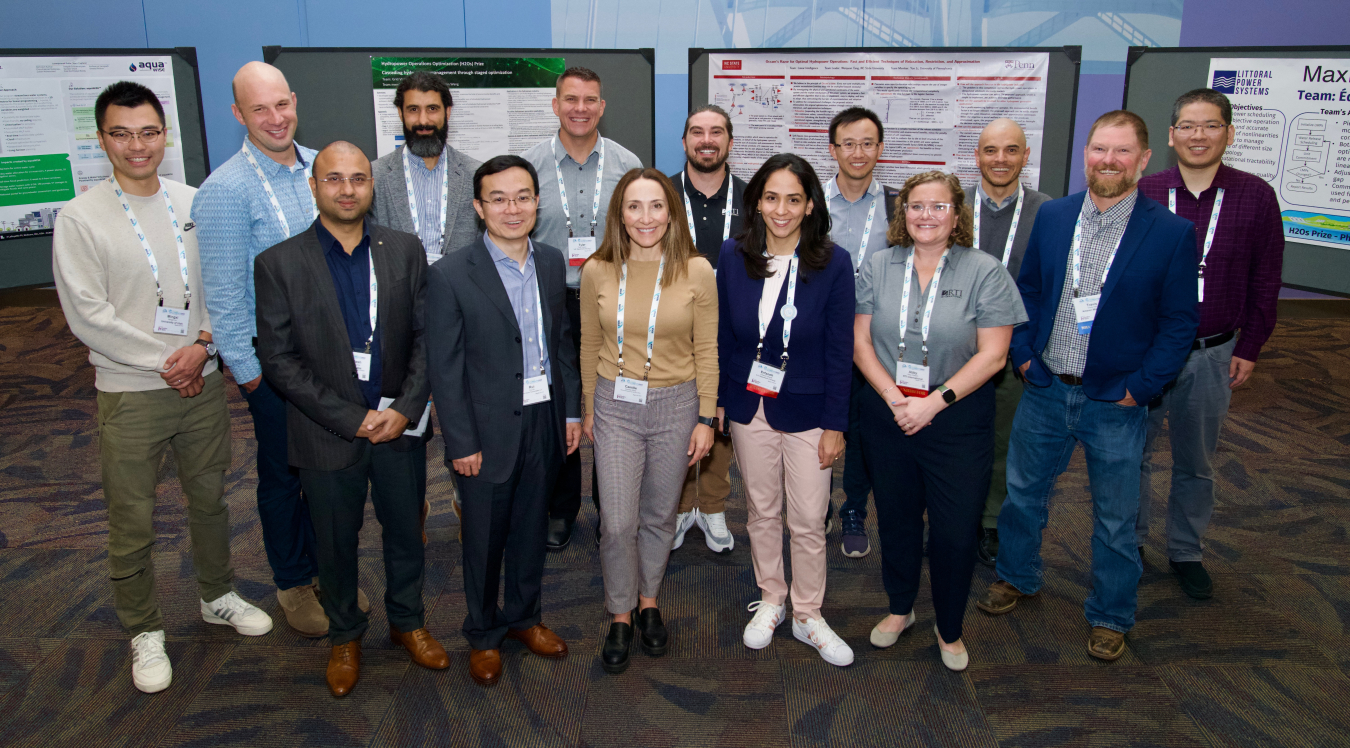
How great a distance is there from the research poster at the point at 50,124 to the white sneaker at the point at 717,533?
468cm

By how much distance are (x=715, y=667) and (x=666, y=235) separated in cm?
147

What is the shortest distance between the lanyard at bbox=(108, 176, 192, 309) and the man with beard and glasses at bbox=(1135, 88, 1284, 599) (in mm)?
3338

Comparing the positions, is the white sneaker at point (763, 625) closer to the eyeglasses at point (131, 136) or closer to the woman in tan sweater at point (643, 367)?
the woman in tan sweater at point (643, 367)

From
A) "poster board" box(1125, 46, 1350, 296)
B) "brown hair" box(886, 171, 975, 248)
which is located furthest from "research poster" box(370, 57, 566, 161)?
"poster board" box(1125, 46, 1350, 296)

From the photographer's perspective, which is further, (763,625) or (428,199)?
(428,199)

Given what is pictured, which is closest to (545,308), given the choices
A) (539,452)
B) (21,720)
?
(539,452)

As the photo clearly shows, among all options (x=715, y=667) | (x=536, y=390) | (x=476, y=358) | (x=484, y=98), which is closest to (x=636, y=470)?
(x=536, y=390)

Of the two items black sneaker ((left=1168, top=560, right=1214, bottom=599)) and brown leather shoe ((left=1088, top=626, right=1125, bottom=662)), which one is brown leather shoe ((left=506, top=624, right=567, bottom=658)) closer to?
brown leather shoe ((left=1088, top=626, right=1125, bottom=662))

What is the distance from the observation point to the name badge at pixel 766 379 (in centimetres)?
247

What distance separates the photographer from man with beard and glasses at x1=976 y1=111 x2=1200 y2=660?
243 cm

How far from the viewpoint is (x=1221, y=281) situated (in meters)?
2.89

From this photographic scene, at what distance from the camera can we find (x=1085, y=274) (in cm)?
254

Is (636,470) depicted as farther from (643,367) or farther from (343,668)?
(343,668)

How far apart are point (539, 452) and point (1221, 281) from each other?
8.42 ft
